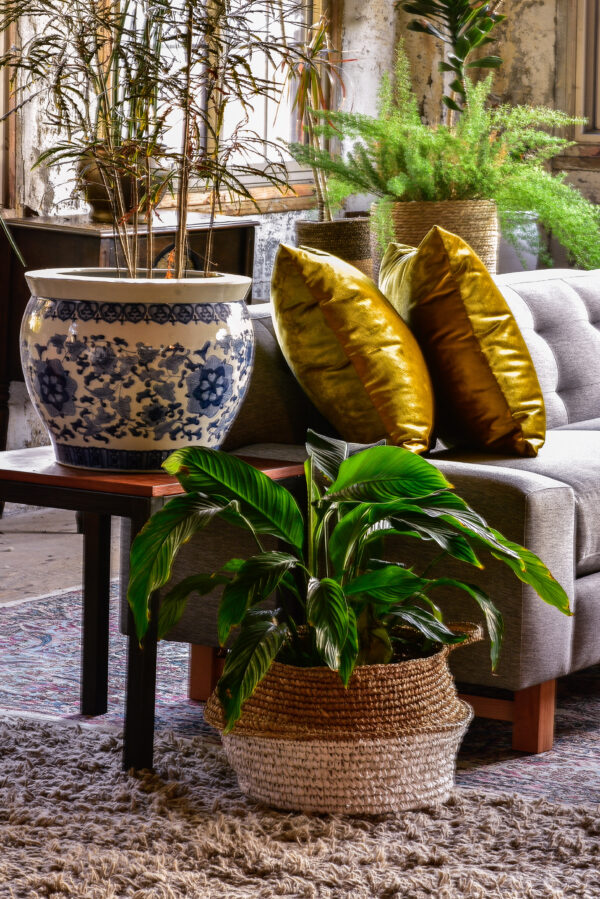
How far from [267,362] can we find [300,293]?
237mm

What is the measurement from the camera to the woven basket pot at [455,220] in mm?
3752

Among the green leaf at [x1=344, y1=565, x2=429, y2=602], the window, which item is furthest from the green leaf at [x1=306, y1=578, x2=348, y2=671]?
the window

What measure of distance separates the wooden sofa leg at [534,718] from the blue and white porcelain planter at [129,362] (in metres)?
0.77

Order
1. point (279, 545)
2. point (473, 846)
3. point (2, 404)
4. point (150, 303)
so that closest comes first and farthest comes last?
point (473, 846)
point (150, 303)
point (279, 545)
point (2, 404)

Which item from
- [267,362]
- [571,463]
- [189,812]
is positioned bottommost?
[189,812]

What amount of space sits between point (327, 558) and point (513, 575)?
346 millimetres

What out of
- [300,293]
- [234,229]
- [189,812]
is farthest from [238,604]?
Result: [234,229]

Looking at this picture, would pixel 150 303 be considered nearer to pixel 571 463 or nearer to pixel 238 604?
pixel 238 604

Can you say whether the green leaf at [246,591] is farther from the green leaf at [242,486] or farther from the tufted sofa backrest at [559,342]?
the tufted sofa backrest at [559,342]

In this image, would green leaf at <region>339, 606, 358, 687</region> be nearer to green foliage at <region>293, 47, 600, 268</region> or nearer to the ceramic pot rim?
the ceramic pot rim

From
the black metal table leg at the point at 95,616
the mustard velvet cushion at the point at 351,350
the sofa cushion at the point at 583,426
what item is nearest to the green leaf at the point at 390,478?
the mustard velvet cushion at the point at 351,350

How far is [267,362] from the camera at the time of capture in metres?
2.68

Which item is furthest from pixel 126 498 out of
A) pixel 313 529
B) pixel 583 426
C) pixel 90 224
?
pixel 90 224

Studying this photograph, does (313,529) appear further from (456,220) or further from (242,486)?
(456,220)
